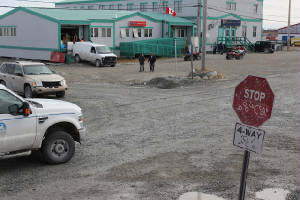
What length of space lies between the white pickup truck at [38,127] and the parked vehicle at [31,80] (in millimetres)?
8835

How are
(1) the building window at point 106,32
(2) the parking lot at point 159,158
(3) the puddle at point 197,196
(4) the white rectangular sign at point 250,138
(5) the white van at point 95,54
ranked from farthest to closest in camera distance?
(1) the building window at point 106,32
(5) the white van at point 95,54
(2) the parking lot at point 159,158
(3) the puddle at point 197,196
(4) the white rectangular sign at point 250,138

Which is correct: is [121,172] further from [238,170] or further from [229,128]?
[229,128]

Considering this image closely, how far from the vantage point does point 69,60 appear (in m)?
37.2

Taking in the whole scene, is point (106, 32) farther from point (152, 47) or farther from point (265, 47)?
point (265, 47)

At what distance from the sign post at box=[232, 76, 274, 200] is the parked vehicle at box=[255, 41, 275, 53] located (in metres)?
53.6

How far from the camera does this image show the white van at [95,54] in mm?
34969

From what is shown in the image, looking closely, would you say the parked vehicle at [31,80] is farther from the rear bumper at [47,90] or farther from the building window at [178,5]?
the building window at [178,5]

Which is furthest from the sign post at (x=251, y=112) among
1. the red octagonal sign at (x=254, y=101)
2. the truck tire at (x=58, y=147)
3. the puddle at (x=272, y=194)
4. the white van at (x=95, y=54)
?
the white van at (x=95, y=54)

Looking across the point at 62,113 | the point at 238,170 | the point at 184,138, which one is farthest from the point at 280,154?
the point at 62,113

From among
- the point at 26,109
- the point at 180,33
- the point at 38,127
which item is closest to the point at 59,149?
the point at 38,127

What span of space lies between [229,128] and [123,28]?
3388 centimetres

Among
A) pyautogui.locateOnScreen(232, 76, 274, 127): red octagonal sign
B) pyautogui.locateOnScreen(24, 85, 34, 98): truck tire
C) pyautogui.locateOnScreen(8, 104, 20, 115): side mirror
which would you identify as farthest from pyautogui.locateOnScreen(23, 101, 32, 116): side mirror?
pyautogui.locateOnScreen(24, 85, 34, 98): truck tire

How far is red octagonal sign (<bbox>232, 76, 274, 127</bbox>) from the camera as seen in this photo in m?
4.50

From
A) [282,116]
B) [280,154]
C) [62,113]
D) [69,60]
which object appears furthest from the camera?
[69,60]
